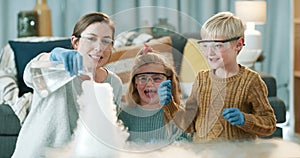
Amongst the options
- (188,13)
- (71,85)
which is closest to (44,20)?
(188,13)

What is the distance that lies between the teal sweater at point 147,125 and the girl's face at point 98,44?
9cm

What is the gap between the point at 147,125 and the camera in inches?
40.1

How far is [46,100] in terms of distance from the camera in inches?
42.6

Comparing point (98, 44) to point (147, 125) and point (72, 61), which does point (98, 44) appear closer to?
point (72, 61)

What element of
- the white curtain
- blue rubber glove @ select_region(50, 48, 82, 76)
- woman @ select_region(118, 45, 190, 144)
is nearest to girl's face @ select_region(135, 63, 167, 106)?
woman @ select_region(118, 45, 190, 144)

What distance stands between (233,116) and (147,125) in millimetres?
147

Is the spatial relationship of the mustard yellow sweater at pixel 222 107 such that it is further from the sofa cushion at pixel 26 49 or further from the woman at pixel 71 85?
the sofa cushion at pixel 26 49

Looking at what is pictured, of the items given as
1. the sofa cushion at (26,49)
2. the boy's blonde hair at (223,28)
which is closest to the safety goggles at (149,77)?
the boy's blonde hair at (223,28)

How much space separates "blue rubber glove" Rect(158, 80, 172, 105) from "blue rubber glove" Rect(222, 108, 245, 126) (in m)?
0.10

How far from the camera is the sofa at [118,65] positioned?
40.5 inches

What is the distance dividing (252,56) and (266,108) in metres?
1.38

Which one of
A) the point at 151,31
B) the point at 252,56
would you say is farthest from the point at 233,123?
the point at 252,56

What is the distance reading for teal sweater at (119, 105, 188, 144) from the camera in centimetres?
102

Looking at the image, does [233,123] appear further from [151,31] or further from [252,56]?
[252,56]
